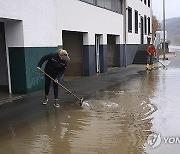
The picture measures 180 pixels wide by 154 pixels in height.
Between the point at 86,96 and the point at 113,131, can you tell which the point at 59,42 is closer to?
the point at 86,96

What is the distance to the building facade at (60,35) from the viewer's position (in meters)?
10.9

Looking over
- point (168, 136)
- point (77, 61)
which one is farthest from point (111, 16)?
point (168, 136)

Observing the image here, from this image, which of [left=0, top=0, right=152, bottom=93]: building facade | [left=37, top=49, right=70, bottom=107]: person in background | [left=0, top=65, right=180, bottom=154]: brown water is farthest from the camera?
[left=0, top=0, right=152, bottom=93]: building facade

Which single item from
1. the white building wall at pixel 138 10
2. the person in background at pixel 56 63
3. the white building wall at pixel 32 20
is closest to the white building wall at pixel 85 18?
the white building wall at pixel 32 20

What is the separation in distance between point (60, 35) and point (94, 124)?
6983 mm

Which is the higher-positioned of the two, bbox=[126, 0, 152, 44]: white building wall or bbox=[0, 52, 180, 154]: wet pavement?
bbox=[126, 0, 152, 44]: white building wall

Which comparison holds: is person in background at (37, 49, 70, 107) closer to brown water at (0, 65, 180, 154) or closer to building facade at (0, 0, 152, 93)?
brown water at (0, 65, 180, 154)

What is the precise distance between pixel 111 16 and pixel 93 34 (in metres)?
3.87

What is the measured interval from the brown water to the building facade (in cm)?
279

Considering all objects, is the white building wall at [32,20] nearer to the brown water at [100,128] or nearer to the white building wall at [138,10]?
the brown water at [100,128]

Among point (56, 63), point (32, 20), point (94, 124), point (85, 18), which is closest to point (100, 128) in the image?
point (94, 124)

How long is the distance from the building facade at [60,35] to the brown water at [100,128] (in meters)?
2.79

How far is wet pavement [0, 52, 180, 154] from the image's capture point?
5.65m

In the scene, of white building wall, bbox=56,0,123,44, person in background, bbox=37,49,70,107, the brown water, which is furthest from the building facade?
the brown water
